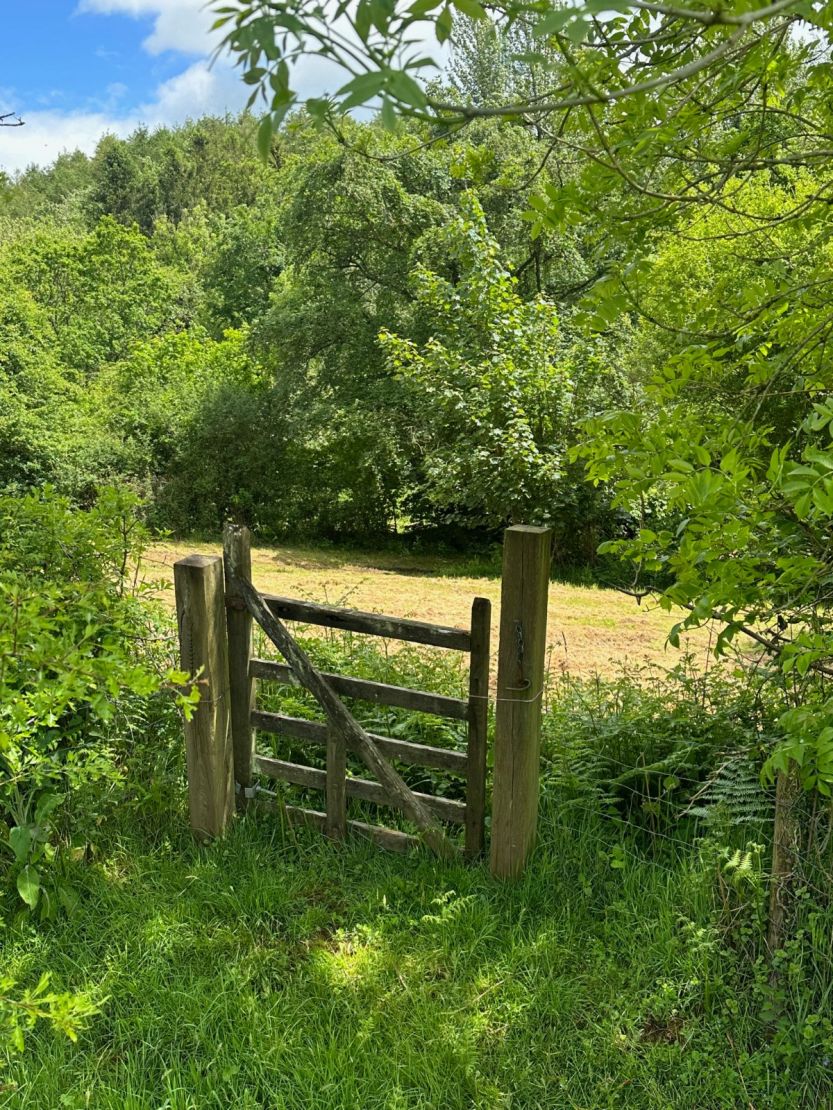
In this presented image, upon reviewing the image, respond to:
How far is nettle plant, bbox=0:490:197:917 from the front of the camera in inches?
110

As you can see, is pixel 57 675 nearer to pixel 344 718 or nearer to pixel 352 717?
pixel 344 718

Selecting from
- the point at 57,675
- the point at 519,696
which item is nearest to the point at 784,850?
the point at 519,696

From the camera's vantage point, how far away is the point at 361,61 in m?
1.05

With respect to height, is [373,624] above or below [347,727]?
above

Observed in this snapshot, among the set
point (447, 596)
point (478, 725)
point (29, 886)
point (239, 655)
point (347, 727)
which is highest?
point (239, 655)

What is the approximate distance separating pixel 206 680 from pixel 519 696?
4.60 feet

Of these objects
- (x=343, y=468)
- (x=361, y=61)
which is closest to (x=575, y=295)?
(x=343, y=468)

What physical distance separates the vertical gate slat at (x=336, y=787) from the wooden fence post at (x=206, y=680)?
1.69 feet

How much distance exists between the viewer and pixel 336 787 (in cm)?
383

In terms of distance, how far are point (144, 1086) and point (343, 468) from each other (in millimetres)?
15044

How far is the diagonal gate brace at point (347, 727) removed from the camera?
12.1 feet

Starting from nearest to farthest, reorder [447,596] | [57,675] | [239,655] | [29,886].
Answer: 1. [57,675]
2. [29,886]
3. [239,655]
4. [447,596]

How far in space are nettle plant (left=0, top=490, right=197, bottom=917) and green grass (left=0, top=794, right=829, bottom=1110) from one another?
233 millimetres

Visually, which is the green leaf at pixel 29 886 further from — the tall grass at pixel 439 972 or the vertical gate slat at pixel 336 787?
the vertical gate slat at pixel 336 787
